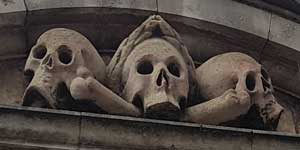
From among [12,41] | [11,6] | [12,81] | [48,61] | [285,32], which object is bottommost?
[12,81]

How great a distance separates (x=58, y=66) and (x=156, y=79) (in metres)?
0.55

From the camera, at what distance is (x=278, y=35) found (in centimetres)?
680

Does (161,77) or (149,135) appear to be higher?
(161,77)

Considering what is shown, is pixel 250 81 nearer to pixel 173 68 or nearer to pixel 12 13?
pixel 173 68

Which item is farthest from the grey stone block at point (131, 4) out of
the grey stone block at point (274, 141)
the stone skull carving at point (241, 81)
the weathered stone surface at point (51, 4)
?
→ the grey stone block at point (274, 141)

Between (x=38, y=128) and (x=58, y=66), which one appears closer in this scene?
(x=38, y=128)

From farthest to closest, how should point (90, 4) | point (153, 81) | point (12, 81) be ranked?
point (90, 4)
point (12, 81)
point (153, 81)

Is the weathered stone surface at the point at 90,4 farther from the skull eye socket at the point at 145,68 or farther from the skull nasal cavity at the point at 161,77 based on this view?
the skull nasal cavity at the point at 161,77

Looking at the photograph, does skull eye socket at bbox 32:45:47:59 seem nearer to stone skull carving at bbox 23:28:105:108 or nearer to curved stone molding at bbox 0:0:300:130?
stone skull carving at bbox 23:28:105:108

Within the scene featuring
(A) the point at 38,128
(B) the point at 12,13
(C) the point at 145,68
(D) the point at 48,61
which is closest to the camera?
(A) the point at 38,128

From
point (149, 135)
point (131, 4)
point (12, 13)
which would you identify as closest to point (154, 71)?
point (149, 135)

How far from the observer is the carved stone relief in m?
5.83

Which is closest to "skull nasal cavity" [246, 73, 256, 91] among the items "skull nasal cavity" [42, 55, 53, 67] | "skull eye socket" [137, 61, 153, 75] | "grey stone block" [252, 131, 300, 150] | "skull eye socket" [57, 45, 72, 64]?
"grey stone block" [252, 131, 300, 150]

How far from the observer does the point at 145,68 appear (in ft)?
20.0
